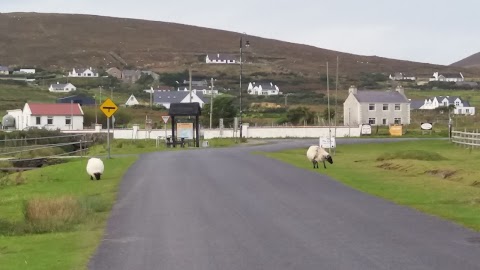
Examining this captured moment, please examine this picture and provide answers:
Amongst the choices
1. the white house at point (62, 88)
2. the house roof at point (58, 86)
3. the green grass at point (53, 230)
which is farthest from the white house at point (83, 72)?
the green grass at point (53, 230)

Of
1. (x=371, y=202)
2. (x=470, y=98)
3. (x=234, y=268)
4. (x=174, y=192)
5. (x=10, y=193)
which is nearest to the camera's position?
(x=234, y=268)

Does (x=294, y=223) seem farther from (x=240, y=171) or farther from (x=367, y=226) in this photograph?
(x=240, y=171)

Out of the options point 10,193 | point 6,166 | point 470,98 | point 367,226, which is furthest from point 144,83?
point 367,226

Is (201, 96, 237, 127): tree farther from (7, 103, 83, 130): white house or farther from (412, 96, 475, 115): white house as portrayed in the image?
(412, 96, 475, 115): white house

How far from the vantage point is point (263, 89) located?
172375mm

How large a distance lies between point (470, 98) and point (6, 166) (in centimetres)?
13111

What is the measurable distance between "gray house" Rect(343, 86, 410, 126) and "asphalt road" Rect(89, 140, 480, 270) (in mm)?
82625

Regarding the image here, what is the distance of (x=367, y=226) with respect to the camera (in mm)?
16031

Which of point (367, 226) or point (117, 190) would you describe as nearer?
point (367, 226)

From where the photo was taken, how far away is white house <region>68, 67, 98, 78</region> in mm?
187875

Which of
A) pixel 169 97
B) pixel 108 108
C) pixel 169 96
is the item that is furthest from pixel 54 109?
pixel 108 108

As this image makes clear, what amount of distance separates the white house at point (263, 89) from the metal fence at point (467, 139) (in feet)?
350

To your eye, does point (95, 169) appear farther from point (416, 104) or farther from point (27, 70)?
point (27, 70)

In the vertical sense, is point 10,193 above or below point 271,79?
below
